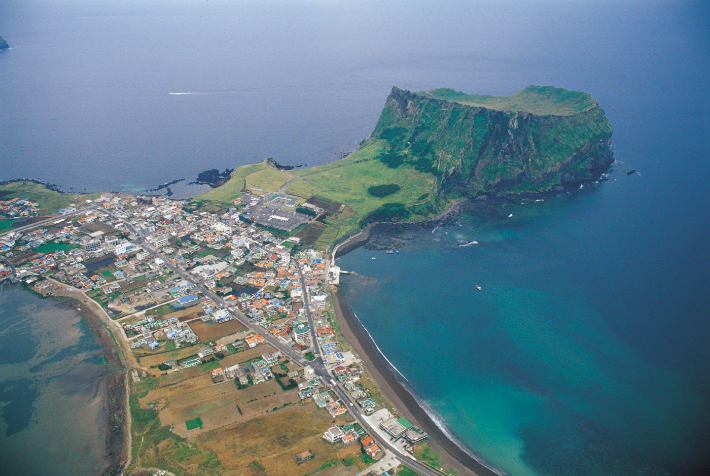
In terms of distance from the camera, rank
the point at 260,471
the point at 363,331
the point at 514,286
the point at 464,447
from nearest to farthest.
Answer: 1. the point at 260,471
2. the point at 464,447
3. the point at 363,331
4. the point at 514,286

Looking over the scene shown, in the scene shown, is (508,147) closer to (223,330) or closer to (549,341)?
(549,341)

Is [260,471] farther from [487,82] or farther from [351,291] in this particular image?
[487,82]

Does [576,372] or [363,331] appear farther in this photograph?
[363,331]

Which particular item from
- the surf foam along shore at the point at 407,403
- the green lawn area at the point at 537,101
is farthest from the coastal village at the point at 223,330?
the green lawn area at the point at 537,101

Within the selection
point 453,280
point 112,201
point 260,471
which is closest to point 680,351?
point 453,280

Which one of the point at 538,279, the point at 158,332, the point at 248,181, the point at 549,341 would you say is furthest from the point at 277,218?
the point at 549,341
